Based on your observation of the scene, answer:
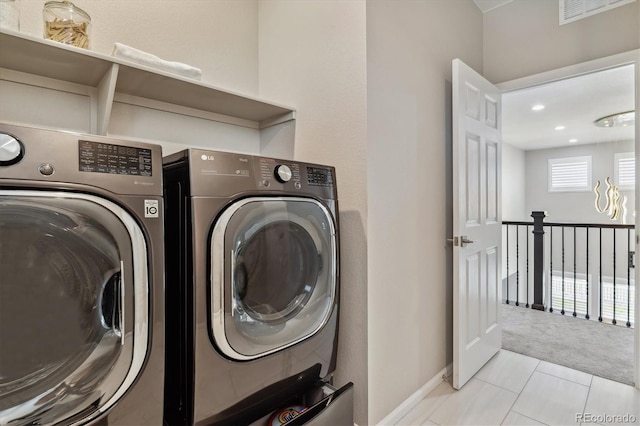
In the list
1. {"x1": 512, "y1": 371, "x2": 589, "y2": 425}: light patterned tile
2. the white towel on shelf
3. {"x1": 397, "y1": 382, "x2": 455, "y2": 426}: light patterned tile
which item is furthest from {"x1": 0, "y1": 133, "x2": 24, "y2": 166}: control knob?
{"x1": 512, "y1": 371, "x2": 589, "y2": 425}: light patterned tile

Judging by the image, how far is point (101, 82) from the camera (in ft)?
4.70

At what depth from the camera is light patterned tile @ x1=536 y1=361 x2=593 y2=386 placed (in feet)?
7.14

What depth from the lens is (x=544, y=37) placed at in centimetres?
235

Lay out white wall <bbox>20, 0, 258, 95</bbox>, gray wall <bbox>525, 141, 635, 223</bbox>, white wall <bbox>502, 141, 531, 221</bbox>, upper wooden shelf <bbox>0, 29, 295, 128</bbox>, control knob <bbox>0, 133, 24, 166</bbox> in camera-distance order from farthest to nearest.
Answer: white wall <bbox>502, 141, 531, 221</bbox>
gray wall <bbox>525, 141, 635, 223</bbox>
white wall <bbox>20, 0, 258, 95</bbox>
upper wooden shelf <bbox>0, 29, 295, 128</bbox>
control knob <bbox>0, 133, 24, 166</bbox>

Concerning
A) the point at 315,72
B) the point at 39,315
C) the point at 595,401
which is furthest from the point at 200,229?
the point at 595,401

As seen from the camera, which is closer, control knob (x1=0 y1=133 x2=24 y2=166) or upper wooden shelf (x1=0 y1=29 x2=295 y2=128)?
control knob (x1=0 y1=133 x2=24 y2=166)

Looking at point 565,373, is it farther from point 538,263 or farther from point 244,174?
point 244,174

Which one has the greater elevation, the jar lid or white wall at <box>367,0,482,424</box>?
the jar lid

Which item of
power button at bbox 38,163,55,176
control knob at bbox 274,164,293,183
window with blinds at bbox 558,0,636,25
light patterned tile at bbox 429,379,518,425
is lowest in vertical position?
Result: light patterned tile at bbox 429,379,518,425

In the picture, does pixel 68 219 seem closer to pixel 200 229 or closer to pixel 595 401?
pixel 200 229

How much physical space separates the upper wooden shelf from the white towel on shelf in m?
0.04

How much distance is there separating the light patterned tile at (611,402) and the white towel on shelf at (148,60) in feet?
8.77

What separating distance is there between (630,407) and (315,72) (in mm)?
2581

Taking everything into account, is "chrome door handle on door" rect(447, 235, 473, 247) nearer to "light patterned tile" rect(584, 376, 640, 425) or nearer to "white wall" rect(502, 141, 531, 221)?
"light patterned tile" rect(584, 376, 640, 425)
